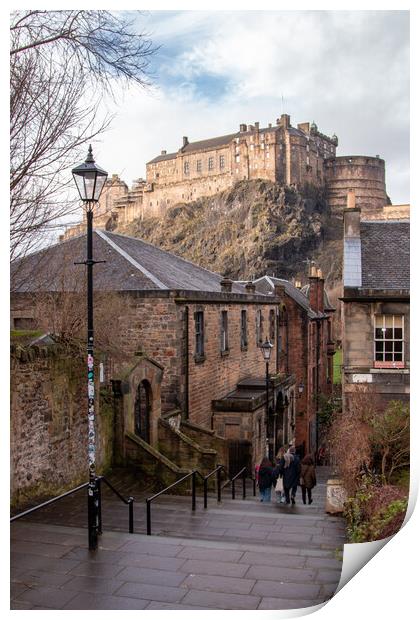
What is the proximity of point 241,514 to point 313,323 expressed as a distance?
22.9 metres

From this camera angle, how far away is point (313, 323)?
32.7 meters

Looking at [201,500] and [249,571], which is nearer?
[249,571]

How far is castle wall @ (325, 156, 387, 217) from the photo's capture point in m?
83.9

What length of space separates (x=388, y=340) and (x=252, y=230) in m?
70.2

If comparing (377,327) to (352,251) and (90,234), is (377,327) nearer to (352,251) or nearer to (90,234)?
(352,251)

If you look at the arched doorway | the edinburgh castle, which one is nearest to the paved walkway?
the arched doorway

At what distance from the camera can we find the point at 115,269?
1633 cm

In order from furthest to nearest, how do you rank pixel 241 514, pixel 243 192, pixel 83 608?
1. pixel 243 192
2. pixel 241 514
3. pixel 83 608

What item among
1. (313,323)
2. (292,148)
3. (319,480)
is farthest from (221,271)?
(319,480)

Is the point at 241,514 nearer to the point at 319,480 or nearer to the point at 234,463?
the point at 234,463

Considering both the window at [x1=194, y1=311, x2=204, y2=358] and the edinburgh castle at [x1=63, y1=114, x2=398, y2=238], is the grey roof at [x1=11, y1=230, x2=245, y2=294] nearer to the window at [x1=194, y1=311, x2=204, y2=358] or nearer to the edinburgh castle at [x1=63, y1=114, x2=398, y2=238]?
the window at [x1=194, y1=311, x2=204, y2=358]

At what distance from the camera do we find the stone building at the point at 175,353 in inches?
516

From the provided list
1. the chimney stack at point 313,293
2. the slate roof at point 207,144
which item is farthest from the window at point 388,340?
the slate roof at point 207,144

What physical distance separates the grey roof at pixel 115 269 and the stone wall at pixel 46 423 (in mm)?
2432
